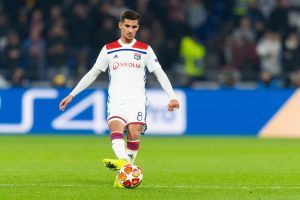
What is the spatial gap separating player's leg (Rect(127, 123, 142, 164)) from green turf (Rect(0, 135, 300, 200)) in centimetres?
43

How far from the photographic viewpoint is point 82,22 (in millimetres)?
25688

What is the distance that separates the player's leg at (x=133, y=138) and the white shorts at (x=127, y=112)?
50 millimetres

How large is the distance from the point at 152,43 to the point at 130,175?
48.9ft

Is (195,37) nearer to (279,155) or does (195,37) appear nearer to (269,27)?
(269,27)

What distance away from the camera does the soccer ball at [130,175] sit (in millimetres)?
11328

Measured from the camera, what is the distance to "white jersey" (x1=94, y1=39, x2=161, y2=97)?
1219cm

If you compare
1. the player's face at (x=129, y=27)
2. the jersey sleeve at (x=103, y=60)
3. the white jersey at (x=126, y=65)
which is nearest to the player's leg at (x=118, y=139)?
the white jersey at (x=126, y=65)

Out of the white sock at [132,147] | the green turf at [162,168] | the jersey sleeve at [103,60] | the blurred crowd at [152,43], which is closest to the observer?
the green turf at [162,168]

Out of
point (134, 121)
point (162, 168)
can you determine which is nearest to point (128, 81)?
point (134, 121)

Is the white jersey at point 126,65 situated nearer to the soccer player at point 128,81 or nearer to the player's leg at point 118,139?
the soccer player at point 128,81

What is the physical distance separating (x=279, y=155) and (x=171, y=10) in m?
9.84

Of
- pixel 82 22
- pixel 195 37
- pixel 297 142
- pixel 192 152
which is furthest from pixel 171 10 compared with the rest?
pixel 192 152

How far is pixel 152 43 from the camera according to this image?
85.6 ft

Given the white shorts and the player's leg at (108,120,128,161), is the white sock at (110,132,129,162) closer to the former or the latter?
the player's leg at (108,120,128,161)
